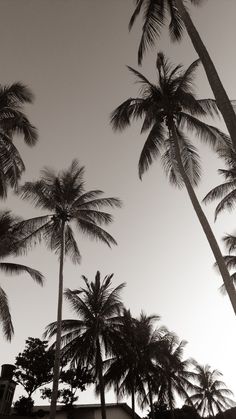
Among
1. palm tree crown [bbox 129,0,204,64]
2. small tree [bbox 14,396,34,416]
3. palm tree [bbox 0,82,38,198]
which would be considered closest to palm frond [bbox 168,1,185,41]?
palm tree crown [bbox 129,0,204,64]

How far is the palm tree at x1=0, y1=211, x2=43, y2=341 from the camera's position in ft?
62.1

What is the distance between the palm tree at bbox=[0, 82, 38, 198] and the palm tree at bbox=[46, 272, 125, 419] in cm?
1106

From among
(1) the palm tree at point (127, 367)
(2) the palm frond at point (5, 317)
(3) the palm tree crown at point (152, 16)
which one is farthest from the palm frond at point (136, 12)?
(1) the palm tree at point (127, 367)

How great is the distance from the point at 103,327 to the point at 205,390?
88.7 ft

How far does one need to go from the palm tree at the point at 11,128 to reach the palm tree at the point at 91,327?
36.3 feet

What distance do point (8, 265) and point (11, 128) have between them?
7.78 meters

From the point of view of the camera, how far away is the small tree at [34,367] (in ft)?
85.1

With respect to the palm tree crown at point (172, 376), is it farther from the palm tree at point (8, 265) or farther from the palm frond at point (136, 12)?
the palm frond at point (136, 12)

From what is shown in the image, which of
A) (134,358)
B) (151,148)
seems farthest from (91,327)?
(151,148)

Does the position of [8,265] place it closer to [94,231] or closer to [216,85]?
[94,231]

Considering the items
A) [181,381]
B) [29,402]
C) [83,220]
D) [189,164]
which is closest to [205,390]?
[181,381]

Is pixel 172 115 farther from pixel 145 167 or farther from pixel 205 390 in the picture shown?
pixel 205 390

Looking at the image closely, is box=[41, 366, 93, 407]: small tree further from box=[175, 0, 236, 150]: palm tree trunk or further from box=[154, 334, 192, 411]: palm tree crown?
box=[175, 0, 236, 150]: palm tree trunk

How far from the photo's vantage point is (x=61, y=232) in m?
19.6
